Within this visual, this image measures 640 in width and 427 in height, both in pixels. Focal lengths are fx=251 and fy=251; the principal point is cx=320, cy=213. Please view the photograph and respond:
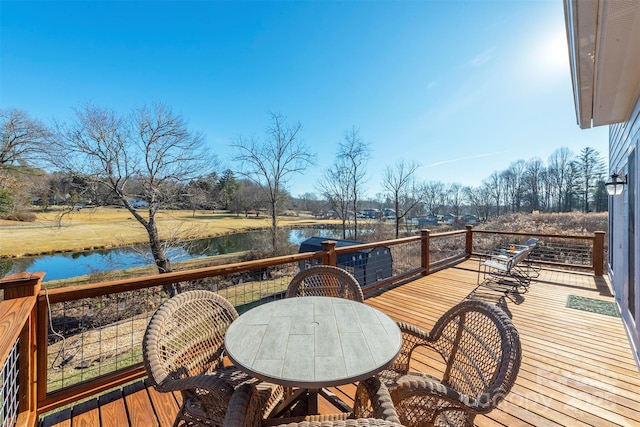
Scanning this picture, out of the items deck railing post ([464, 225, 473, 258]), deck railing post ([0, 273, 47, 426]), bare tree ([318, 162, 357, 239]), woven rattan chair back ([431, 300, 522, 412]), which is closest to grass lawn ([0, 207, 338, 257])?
bare tree ([318, 162, 357, 239])

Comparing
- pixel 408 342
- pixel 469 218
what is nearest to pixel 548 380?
pixel 408 342

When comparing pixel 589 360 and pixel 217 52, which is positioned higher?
pixel 217 52

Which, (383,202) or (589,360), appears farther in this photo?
(383,202)

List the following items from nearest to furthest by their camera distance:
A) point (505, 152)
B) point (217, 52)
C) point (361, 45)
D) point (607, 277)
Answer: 1. point (607, 277)
2. point (361, 45)
3. point (217, 52)
4. point (505, 152)

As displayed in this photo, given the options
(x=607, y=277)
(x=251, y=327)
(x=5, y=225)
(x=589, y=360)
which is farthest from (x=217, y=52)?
(x=5, y=225)

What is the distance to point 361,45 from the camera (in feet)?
23.6

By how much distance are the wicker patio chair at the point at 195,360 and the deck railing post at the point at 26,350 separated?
82 cm

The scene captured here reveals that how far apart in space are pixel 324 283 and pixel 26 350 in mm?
2024

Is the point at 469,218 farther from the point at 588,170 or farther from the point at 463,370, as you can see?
the point at 463,370

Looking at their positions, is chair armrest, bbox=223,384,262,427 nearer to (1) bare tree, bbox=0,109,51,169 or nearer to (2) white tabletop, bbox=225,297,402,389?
(2) white tabletop, bbox=225,297,402,389

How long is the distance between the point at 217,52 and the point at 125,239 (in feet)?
27.0

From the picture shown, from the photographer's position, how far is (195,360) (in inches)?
63.8

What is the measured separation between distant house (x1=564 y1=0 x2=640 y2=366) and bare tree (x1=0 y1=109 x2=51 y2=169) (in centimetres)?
1337

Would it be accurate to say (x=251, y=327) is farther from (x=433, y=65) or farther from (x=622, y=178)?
(x=433, y=65)
